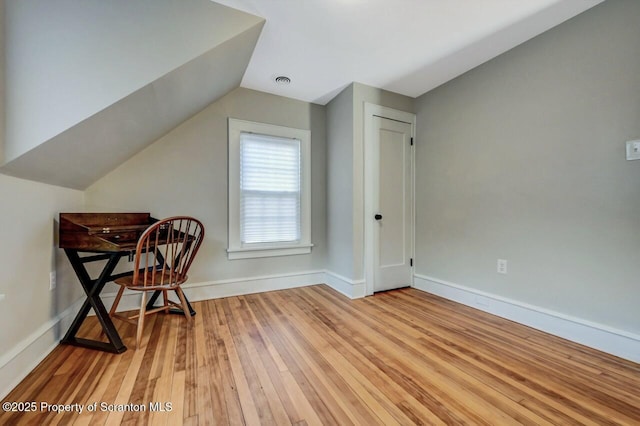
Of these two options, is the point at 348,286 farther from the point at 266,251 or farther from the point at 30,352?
the point at 30,352

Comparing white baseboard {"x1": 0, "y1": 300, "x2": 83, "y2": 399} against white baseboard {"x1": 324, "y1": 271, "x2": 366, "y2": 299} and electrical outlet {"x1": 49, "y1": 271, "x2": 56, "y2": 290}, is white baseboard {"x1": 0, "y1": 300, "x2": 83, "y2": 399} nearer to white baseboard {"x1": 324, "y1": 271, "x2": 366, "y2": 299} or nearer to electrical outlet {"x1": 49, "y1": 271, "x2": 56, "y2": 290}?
electrical outlet {"x1": 49, "y1": 271, "x2": 56, "y2": 290}

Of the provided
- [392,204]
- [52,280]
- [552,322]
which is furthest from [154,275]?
[552,322]

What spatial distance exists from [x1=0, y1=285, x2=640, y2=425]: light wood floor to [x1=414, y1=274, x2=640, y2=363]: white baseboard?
8 cm

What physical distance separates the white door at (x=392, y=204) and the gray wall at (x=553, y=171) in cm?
40

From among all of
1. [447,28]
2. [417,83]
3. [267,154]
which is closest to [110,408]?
[267,154]

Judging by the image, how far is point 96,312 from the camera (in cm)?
162

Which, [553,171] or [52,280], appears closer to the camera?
[52,280]

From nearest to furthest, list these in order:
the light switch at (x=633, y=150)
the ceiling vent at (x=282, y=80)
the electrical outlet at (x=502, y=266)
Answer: the light switch at (x=633, y=150), the electrical outlet at (x=502, y=266), the ceiling vent at (x=282, y=80)

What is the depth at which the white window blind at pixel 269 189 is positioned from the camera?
9.18ft

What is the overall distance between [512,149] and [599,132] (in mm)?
510

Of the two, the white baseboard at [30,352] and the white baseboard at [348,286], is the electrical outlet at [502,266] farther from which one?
the white baseboard at [30,352]

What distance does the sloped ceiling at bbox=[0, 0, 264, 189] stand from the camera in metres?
1.29

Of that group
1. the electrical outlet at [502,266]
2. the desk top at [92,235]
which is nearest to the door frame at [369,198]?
the electrical outlet at [502,266]

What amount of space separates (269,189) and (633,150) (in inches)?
112
